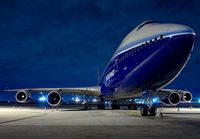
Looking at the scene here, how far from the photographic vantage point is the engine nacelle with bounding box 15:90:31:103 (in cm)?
1935

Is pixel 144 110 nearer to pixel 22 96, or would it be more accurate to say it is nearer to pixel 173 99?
pixel 173 99

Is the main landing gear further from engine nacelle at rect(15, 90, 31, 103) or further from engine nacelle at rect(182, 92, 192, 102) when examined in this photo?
engine nacelle at rect(15, 90, 31, 103)

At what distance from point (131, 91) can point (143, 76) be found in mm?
2594

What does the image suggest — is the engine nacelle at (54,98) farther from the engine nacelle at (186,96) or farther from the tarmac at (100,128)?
the engine nacelle at (186,96)

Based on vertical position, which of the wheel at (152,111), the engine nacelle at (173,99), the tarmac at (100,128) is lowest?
the tarmac at (100,128)

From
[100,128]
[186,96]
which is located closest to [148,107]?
[100,128]

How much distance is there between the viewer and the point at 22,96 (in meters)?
19.6

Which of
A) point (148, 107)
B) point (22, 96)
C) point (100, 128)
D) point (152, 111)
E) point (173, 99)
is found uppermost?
point (22, 96)

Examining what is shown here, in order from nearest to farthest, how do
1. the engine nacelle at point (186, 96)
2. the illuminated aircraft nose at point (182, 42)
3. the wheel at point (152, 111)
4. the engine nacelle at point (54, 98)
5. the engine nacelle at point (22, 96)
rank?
1. the illuminated aircraft nose at point (182, 42)
2. the wheel at point (152, 111)
3. the engine nacelle at point (54, 98)
4. the engine nacelle at point (186, 96)
5. the engine nacelle at point (22, 96)

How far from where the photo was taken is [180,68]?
972 cm

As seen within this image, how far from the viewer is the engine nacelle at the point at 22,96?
19.3m

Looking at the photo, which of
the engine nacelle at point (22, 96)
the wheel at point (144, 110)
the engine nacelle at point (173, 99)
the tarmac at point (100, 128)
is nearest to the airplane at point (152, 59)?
the wheel at point (144, 110)

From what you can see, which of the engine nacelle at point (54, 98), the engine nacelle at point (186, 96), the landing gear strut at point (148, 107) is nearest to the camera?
the landing gear strut at point (148, 107)

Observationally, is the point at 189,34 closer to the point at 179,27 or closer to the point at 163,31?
the point at 179,27
